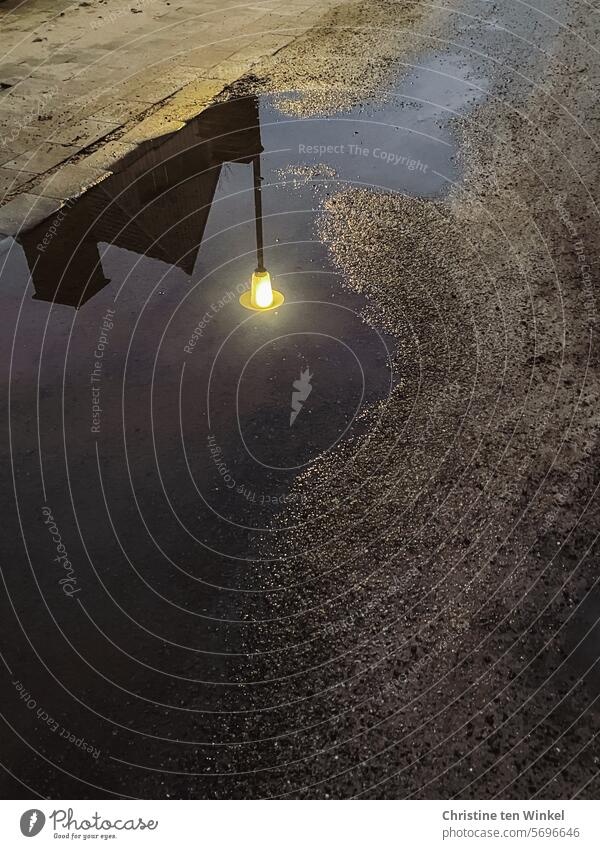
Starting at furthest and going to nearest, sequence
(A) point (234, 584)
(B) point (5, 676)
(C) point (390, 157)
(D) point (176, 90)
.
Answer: (D) point (176, 90) → (C) point (390, 157) → (A) point (234, 584) → (B) point (5, 676)

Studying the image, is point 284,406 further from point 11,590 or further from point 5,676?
point 5,676

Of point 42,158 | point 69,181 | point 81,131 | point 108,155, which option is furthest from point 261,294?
point 81,131

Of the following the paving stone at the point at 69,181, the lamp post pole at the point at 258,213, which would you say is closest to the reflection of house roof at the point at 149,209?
the paving stone at the point at 69,181

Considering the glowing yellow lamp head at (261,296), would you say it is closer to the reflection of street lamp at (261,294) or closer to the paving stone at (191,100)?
the reflection of street lamp at (261,294)

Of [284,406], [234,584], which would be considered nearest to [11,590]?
[234,584]

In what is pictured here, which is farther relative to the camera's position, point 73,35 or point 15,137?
point 73,35

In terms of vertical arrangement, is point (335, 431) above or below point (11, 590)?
above

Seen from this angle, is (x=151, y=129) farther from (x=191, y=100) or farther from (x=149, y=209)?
(x=149, y=209)
